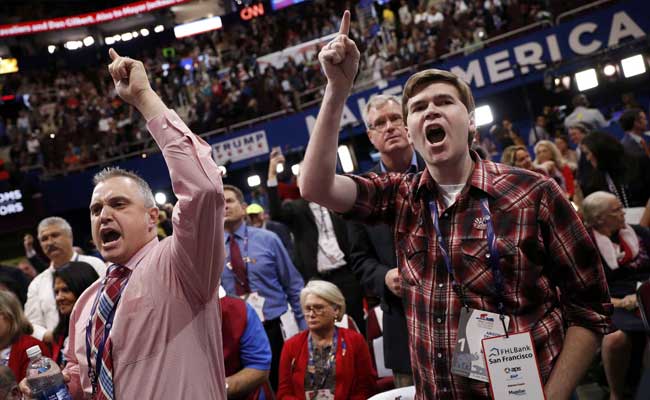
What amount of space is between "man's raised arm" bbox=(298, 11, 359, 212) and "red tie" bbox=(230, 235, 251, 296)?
252 centimetres

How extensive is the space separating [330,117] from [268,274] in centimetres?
266

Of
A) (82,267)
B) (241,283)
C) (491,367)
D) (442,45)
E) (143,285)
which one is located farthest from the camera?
(442,45)

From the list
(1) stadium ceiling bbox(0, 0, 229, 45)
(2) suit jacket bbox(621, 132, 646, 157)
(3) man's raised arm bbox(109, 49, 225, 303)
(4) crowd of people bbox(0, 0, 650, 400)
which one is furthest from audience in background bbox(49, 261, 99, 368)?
(1) stadium ceiling bbox(0, 0, 229, 45)

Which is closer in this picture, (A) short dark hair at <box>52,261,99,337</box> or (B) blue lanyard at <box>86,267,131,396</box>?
(B) blue lanyard at <box>86,267,131,396</box>

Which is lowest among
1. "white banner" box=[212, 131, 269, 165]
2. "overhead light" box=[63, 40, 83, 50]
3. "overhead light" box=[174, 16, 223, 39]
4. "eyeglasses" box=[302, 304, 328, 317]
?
"eyeglasses" box=[302, 304, 328, 317]

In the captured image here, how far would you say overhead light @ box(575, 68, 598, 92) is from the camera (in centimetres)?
949

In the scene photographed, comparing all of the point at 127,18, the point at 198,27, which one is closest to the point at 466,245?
the point at 198,27

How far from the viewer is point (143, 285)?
1.70 m

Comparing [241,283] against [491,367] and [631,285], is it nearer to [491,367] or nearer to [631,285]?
[631,285]

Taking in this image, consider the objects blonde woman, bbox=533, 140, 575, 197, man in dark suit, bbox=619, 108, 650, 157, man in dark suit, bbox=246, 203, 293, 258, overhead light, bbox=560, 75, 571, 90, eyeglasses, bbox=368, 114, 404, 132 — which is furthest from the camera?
overhead light, bbox=560, 75, 571, 90

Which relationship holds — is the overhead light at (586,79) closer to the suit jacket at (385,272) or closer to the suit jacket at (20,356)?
the suit jacket at (385,272)

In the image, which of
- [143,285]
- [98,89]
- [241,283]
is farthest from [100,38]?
[143,285]

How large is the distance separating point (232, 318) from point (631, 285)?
2.46m

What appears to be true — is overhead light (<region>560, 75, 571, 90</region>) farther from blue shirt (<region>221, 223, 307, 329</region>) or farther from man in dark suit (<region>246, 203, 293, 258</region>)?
blue shirt (<region>221, 223, 307, 329</region>)
